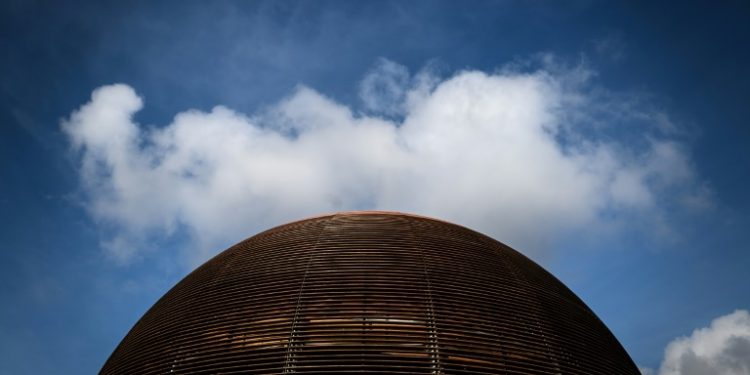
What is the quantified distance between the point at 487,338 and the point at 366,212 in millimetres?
5379

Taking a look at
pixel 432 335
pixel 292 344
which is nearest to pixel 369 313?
pixel 432 335

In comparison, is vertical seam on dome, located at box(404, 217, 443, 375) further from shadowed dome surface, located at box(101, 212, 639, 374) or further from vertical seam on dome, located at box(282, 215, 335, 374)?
vertical seam on dome, located at box(282, 215, 335, 374)

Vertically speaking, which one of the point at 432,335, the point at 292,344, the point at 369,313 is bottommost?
the point at 292,344

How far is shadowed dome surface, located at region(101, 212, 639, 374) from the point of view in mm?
9008

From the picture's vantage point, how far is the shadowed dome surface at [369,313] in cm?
901

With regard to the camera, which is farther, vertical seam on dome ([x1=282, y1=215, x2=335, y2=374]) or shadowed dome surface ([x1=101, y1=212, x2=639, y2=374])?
shadowed dome surface ([x1=101, y1=212, x2=639, y2=374])

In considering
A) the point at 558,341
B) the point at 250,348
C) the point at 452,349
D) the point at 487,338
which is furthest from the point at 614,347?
the point at 250,348

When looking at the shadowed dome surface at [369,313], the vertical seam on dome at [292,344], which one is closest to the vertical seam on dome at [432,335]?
the shadowed dome surface at [369,313]

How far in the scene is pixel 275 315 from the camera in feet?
32.3

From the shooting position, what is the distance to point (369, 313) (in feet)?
31.4

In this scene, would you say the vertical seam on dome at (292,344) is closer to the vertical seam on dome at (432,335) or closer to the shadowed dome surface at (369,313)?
the shadowed dome surface at (369,313)

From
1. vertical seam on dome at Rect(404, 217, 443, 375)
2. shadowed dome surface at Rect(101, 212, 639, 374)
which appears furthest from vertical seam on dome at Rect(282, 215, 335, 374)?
vertical seam on dome at Rect(404, 217, 443, 375)

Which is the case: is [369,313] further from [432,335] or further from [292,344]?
[292,344]

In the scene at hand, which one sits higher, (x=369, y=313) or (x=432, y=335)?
(x=369, y=313)
